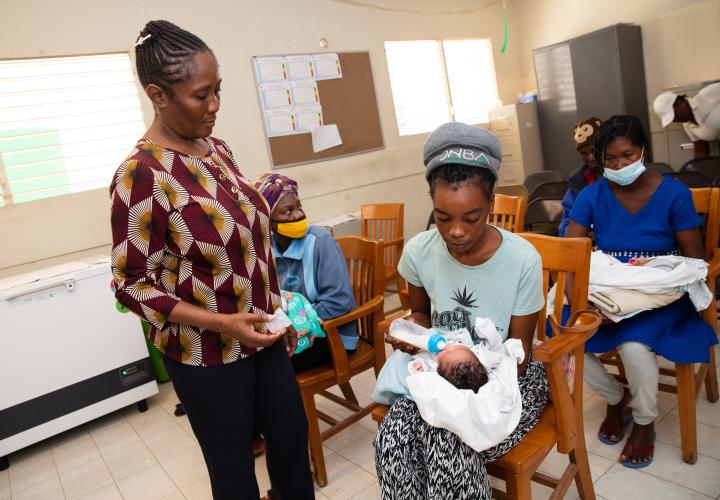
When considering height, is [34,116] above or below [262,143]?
above

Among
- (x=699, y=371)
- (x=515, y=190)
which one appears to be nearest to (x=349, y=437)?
(x=699, y=371)

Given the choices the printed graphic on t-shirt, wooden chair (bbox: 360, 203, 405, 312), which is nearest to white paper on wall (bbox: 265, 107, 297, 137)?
wooden chair (bbox: 360, 203, 405, 312)

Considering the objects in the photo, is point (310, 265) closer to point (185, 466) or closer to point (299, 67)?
point (185, 466)

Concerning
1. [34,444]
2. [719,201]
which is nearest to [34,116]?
[34,444]

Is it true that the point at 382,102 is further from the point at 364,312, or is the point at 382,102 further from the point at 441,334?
the point at 441,334

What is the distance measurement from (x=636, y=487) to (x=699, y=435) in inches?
15.6

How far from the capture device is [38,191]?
3275 millimetres

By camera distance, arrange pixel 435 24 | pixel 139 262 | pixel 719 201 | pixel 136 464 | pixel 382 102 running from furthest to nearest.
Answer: pixel 435 24
pixel 382 102
pixel 136 464
pixel 719 201
pixel 139 262

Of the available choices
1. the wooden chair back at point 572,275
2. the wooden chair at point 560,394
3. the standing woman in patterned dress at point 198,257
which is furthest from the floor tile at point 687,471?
the standing woman in patterned dress at point 198,257

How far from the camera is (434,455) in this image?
3.88 ft

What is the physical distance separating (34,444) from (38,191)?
1.57 m

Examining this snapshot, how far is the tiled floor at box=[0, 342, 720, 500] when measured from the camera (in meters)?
1.67

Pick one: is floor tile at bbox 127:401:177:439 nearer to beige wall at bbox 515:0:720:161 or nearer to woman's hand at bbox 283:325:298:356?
woman's hand at bbox 283:325:298:356

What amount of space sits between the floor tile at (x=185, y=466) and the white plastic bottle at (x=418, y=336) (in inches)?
57.5
